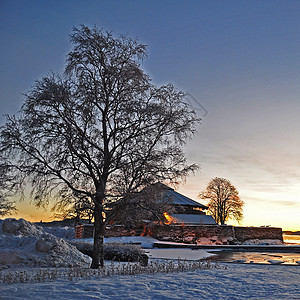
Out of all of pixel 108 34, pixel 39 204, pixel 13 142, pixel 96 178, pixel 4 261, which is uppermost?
pixel 108 34

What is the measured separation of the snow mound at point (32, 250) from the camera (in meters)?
12.8

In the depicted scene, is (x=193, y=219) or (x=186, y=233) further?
(x=193, y=219)

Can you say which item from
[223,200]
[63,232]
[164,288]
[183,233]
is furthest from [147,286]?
[223,200]

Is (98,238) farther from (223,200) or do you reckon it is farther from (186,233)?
(223,200)

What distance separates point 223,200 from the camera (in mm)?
52219

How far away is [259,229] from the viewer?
38969 mm

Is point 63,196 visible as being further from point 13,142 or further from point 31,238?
point 31,238

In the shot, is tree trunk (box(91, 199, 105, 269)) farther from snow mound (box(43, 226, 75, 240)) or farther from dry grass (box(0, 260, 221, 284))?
snow mound (box(43, 226, 75, 240))

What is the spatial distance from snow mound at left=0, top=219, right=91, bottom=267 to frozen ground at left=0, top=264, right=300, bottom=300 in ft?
17.4

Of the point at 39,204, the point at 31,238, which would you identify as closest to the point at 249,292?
the point at 39,204

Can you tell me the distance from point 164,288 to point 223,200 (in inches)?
1829

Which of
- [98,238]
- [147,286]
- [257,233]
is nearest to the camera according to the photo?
[147,286]

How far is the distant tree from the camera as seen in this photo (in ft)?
171

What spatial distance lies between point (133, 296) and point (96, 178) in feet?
20.1
